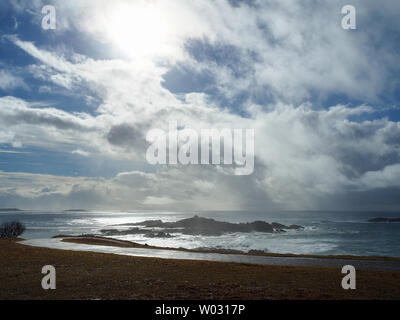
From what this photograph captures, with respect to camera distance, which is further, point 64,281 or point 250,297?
point 64,281

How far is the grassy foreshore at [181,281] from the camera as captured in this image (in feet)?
36.2

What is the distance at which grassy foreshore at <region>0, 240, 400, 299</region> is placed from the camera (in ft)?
36.2

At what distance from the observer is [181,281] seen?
13.4m

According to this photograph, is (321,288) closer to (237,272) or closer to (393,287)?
(393,287)
